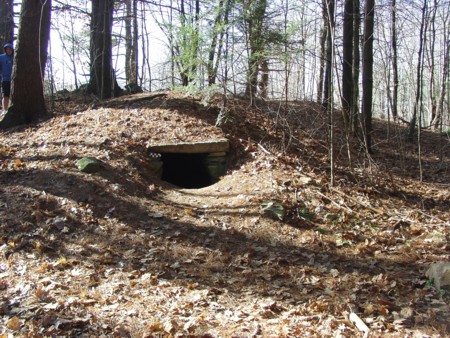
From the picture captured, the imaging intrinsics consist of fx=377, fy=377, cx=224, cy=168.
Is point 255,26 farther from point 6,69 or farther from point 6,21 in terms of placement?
point 6,21

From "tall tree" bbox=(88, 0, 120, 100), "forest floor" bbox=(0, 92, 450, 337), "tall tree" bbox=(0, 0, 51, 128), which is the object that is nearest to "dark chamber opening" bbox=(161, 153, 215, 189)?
"forest floor" bbox=(0, 92, 450, 337)

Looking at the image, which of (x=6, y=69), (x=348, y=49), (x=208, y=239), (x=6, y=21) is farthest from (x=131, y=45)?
(x=208, y=239)

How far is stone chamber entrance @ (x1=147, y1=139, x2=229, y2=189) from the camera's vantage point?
7812mm

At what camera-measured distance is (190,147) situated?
7.86 meters

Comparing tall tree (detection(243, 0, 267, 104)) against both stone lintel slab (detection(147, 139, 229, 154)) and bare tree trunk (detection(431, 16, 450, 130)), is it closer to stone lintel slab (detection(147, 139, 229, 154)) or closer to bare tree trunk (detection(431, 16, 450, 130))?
stone lintel slab (detection(147, 139, 229, 154))

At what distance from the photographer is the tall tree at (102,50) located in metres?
11.9

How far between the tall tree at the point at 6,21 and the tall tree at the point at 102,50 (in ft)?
11.1

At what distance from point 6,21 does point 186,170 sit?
9.32 metres

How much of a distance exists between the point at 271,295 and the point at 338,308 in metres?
0.76

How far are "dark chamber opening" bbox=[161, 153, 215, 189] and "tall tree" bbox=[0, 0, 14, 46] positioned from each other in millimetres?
8738

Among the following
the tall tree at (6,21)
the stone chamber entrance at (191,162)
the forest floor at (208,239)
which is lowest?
the forest floor at (208,239)

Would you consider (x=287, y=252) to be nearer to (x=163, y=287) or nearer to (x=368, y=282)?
(x=368, y=282)

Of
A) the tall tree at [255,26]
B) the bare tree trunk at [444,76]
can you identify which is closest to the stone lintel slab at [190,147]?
the tall tree at [255,26]

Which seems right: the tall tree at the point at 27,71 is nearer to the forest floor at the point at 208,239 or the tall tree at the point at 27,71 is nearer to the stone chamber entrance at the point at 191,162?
the forest floor at the point at 208,239
